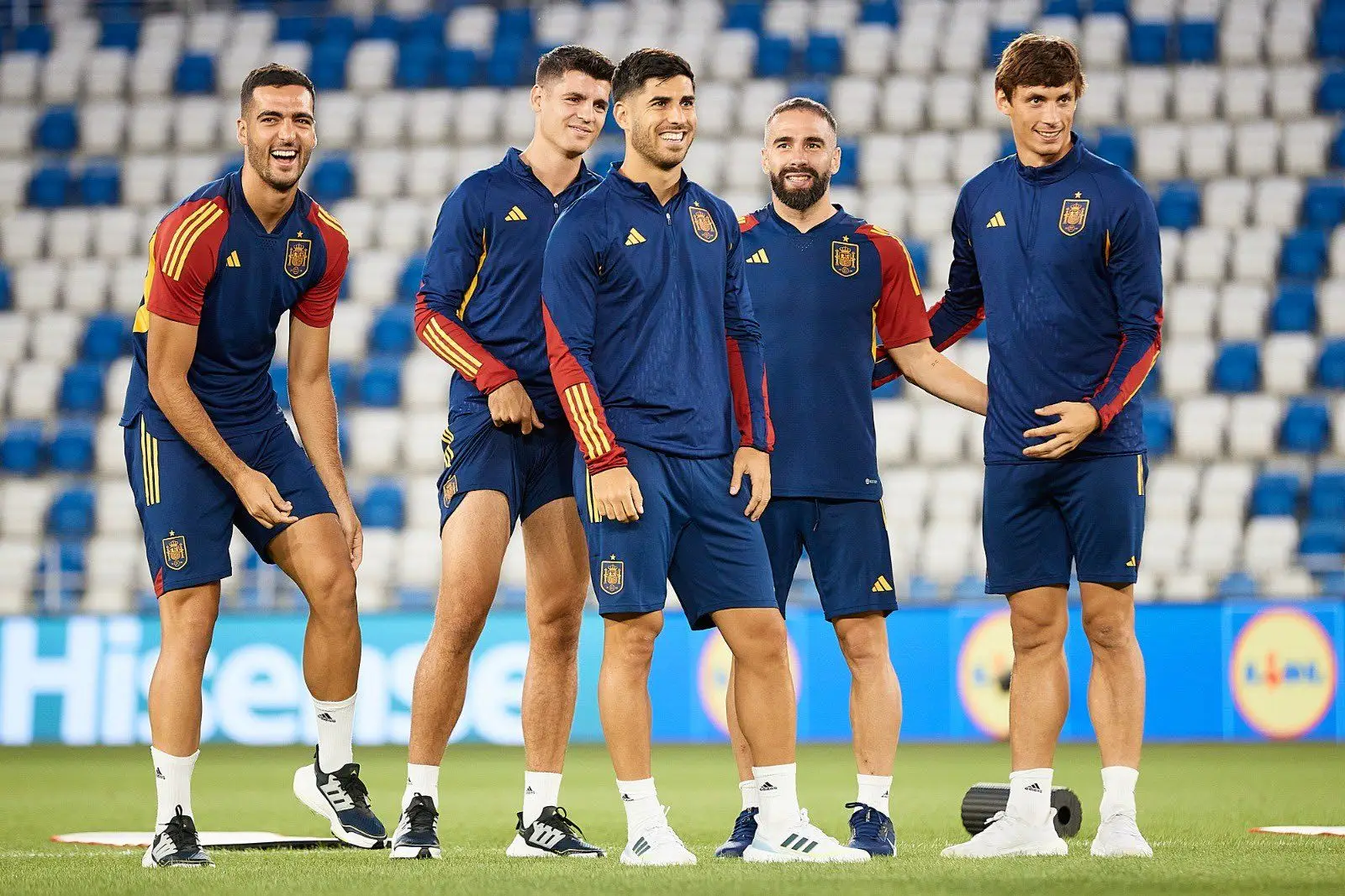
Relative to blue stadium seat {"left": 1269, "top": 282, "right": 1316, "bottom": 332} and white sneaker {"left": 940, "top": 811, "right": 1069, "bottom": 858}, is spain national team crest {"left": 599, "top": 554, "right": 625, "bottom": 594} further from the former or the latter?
blue stadium seat {"left": 1269, "top": 282, "right": 1316, "bottom": 332}

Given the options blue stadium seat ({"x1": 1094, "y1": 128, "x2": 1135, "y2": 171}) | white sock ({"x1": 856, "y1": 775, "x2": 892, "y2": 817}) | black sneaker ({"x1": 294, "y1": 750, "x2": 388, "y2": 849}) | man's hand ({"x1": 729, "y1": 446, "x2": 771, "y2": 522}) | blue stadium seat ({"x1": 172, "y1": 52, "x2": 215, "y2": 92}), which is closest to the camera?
man's hand ({"x1": 729, "y1": 446, "x2": 771, "y2": 522})

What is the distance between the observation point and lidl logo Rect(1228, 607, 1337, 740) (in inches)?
461

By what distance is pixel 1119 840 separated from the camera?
17.9ft

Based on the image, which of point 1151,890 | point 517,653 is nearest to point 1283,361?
point 517,653

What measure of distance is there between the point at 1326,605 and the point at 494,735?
5.55m

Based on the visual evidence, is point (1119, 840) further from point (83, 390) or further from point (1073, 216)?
point (83, 390)

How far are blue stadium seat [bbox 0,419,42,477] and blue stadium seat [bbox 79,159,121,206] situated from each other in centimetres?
315

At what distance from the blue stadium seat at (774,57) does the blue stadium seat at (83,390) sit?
7144 mm

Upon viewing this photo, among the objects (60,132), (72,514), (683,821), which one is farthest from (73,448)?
(683,821)

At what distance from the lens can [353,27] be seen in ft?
64.0

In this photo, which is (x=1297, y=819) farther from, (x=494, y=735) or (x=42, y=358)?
(x=42, y=358)

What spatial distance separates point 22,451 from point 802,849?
12597mm

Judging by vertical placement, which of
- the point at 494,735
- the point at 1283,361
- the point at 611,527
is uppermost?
the point at 1283,361

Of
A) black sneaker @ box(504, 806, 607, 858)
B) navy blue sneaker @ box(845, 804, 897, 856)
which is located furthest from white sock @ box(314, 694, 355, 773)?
navy blue sneaker @ box(845, 804, 897, 856)
